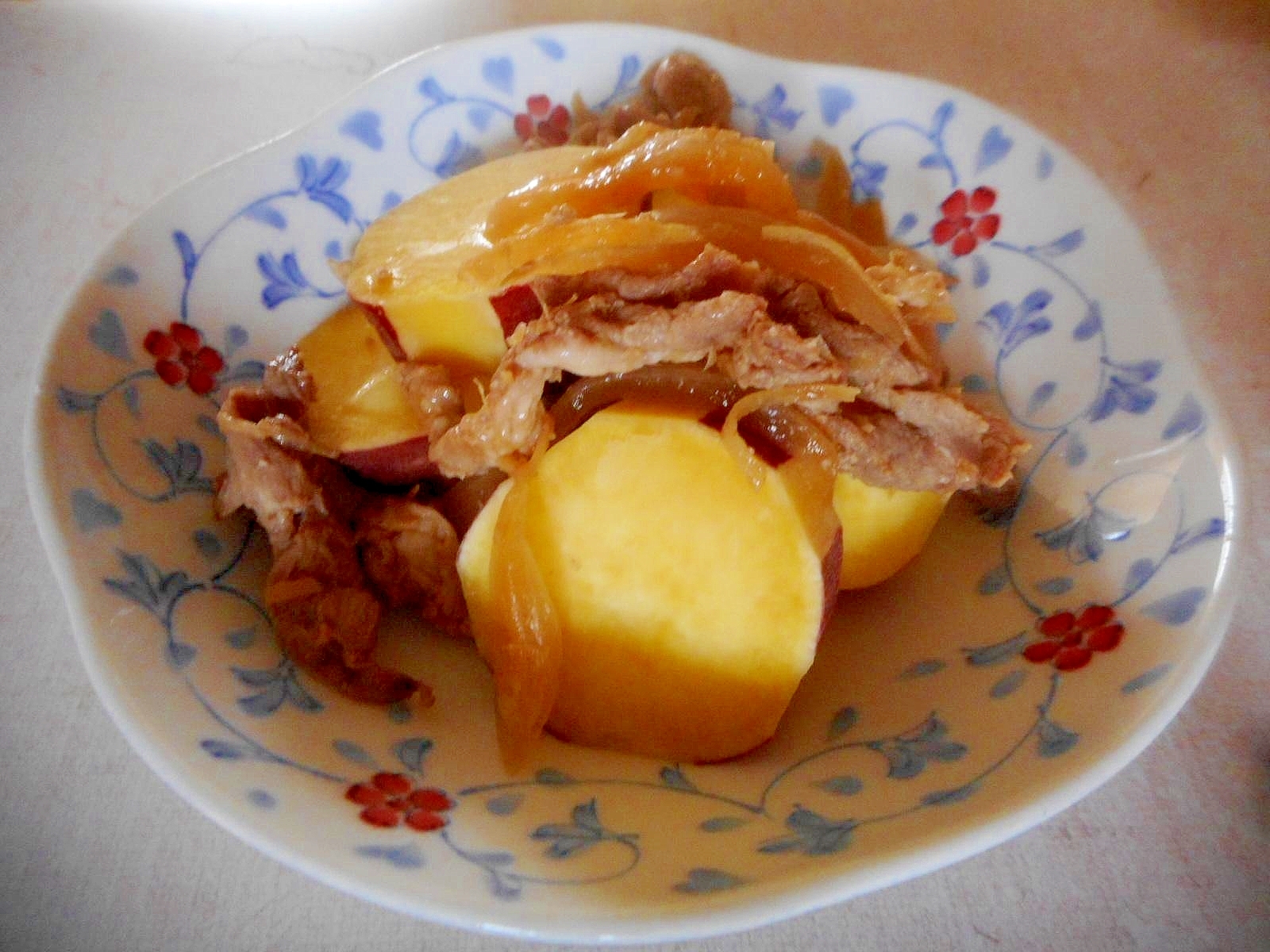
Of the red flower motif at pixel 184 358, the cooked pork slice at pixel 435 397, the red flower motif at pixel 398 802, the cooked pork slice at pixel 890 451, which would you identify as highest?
the red flower motif at pixel 184 358

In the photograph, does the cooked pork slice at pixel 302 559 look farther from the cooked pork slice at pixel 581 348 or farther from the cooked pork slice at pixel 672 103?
the cooked pork slice at pixel 672 103

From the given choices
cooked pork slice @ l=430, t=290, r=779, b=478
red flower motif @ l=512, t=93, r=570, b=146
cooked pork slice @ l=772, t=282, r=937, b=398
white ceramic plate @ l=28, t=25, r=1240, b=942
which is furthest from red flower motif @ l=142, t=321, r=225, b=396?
cooked pork slice @ l=772, t=282, r=937, b=398

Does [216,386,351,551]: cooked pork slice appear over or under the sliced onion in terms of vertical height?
over

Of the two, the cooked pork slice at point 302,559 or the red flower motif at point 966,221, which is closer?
the cooked pork slice at point 302,559

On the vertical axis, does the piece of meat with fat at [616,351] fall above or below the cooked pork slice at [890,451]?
above

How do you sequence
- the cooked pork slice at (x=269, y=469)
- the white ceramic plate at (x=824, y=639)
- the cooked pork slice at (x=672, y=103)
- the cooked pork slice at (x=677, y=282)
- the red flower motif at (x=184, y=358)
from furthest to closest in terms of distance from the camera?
the cooked pork slice at (x=672, y=103) < the red flower motif at (x=184, y=358) < the cooked pork slice at (x=269, y=469) < the cooked pork slice at (x=677, y=282) < the white ceramic plate at (x=824, y=639)

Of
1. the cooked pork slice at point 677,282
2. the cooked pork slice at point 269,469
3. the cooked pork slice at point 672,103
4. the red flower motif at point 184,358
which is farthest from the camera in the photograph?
the cooked pork slice at point 672,103

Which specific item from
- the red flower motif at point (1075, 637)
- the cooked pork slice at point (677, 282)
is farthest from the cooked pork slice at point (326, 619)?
the red flower motif at point (1075, 637)

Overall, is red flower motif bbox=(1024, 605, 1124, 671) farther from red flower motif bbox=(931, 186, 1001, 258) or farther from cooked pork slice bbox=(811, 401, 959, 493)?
red flower motif bbox=(931, 186, 1001, 258)
